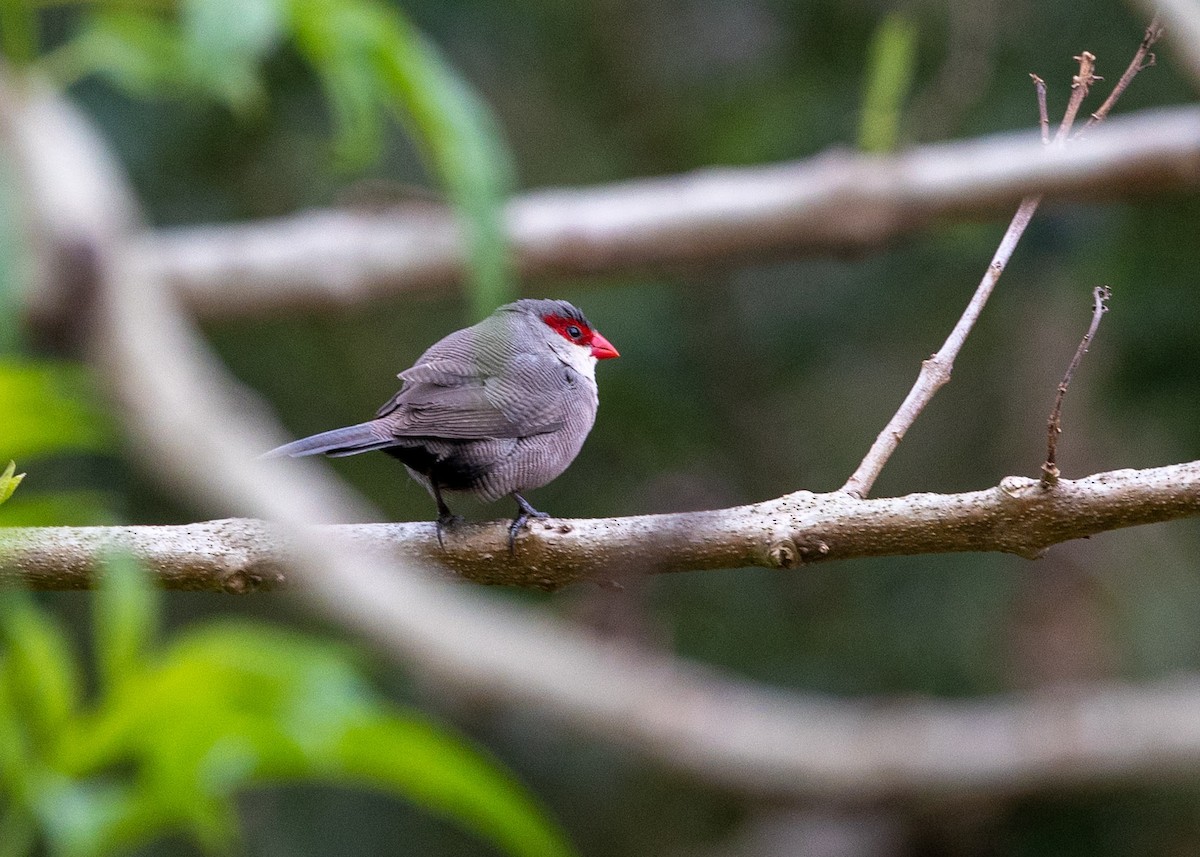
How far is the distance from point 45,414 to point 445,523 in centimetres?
83

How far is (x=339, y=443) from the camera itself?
1956 millimetres

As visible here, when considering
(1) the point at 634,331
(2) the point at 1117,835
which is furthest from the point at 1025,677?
(1) the point at 634,331

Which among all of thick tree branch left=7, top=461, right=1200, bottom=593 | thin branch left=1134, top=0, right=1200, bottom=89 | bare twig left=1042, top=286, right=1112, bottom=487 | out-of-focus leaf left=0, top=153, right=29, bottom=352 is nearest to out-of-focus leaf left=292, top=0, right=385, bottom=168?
out-of-focus leaf left=0, top=153, right=29, bottom=352

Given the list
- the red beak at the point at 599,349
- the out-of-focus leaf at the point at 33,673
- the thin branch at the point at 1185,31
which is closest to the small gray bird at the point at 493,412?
the red beak at the point at 599,349

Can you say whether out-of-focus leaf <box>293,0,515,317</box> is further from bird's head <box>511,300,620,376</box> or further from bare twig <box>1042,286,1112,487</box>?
bare twig <box>1042,286,1112,487</box>

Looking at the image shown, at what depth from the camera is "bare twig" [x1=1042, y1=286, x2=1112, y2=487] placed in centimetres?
165

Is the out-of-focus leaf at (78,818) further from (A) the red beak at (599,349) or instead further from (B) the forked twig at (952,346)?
(B) the forked twig at (952,346)

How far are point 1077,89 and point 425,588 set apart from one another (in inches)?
49.6

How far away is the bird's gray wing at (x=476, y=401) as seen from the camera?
223 cm

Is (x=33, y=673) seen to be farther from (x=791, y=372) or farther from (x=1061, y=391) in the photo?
(x=791, y=372)

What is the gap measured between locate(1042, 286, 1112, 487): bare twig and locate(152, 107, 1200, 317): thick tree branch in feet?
9.95

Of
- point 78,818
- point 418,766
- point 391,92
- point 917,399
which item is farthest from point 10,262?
point 917,399

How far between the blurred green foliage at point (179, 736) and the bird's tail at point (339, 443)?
1190 millimetres

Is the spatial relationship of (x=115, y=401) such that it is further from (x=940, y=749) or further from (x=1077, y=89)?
(x=940, y=749)
